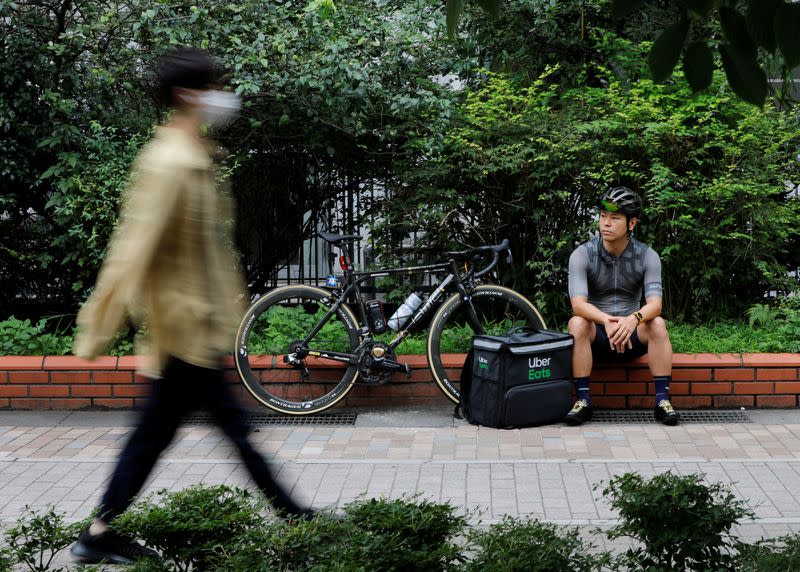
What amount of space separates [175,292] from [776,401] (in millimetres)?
4591

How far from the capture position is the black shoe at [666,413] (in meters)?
6.90

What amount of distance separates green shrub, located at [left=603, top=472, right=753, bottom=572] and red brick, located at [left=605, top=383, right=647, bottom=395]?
3.48 m

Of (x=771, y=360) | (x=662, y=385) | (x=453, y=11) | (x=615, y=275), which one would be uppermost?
(x=453, y=11)

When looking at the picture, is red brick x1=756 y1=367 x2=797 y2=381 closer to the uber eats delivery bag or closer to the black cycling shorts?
the black cycling shorts

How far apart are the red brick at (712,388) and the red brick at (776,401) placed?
218 mm

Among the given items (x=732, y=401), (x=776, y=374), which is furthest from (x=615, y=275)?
(x=776, y=374)

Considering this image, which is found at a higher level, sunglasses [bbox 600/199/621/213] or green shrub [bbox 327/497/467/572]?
sunglasses [bbox 600/199/621/213]

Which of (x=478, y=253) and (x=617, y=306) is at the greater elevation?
(x=478, y=253)

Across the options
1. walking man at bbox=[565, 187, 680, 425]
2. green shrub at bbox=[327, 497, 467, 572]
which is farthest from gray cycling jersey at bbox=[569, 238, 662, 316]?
green shrub at bbox=[327, 497, 467, 572]

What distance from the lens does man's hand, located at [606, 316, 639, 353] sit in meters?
6.89

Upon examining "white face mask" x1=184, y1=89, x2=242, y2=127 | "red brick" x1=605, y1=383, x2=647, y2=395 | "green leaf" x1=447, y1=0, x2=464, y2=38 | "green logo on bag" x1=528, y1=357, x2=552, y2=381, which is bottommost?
"red brick" x1=605, y1=383, x2=647, y2=395

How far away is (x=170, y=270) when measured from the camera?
4410 mm

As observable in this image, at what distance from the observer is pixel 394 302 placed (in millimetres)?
8625

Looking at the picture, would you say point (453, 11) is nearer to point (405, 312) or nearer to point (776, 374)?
point (405, 312)
